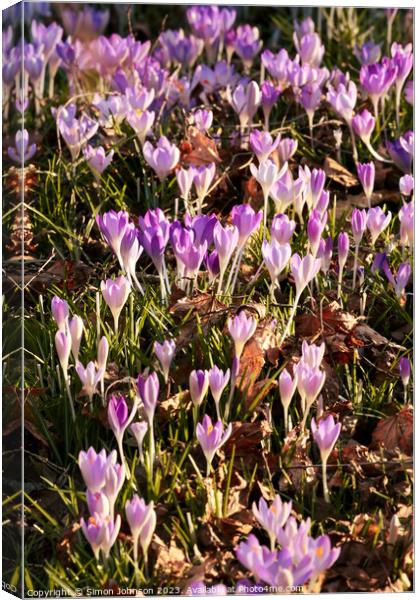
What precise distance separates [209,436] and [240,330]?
0.28m

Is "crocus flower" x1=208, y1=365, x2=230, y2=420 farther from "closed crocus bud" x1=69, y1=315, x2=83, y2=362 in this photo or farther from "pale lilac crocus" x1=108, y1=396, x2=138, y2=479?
"closed crocus bud" x1=69, y1=315, x2=83, y2=362

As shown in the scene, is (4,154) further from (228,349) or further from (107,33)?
(107,33)

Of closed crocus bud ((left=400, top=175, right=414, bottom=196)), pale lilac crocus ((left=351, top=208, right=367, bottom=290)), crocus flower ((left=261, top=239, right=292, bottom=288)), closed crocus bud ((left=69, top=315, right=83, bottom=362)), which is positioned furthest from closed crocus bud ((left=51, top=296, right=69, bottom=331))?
closed crocus bud ((left=400, top=175, right=414, bottom=196))

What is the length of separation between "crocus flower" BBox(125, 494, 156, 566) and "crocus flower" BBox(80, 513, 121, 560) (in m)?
0.03

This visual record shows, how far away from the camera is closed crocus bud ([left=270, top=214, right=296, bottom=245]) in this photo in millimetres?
3209

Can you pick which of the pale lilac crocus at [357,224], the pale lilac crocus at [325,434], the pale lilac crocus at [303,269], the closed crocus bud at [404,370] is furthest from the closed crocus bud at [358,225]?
the pale lilac crocus at [325,434]

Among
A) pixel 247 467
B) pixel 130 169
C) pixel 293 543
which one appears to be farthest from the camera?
pixel 130 169

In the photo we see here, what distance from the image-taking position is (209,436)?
285 centimetres

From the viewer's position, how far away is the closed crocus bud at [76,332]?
3.01 metres

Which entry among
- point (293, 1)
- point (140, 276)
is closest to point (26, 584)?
point (140, 276)

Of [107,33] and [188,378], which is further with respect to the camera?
[107,33]

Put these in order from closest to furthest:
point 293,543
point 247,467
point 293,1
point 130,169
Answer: point 293,543 < point 247,467 < point 293,1 < point 130,169

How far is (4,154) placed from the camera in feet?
9.92

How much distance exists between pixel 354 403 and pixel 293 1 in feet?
3.40
